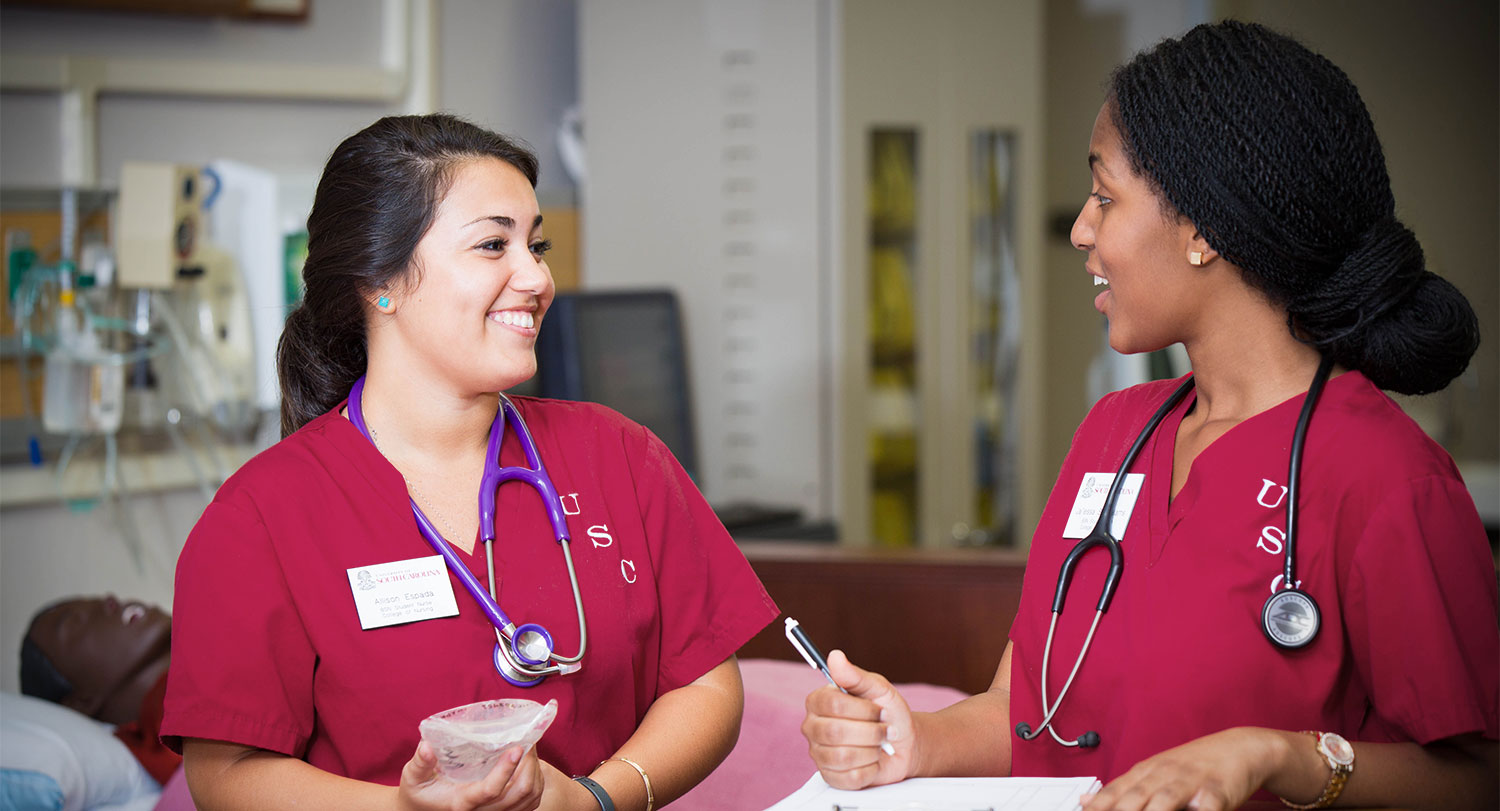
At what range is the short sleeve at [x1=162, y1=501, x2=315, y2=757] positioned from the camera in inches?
47.1

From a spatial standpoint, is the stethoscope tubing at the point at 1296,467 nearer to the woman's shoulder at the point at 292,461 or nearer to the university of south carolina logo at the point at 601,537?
the university of south carolina logo at the point at 601,537

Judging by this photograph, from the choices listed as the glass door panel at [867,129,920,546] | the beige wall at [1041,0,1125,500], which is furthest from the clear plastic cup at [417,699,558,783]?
the beige wall at [1041,0,1125,500]

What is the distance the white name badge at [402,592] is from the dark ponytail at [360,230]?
327mm

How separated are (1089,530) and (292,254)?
2181 millimetres

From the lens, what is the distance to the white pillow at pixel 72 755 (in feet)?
5.94

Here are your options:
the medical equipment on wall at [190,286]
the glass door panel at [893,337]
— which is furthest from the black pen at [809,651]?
the glass door panel at [893,337]

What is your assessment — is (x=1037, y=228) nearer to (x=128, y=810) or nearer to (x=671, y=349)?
(x=671, y=349)

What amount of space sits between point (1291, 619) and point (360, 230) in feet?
3.45

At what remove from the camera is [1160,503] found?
3.97ft

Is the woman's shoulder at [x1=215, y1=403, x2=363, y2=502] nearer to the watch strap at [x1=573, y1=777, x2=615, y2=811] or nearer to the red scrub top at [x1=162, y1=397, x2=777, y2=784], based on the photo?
the red scrub top at [x1=162, y1=397, x2=777, y2=784]

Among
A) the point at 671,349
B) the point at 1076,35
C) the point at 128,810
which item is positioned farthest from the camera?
the point at 1076,35

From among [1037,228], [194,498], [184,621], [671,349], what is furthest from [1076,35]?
[184,621]

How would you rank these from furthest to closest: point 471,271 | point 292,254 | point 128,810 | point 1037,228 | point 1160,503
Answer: point 1037,228
point 292,254
point 128,810
point 471,271
point 1160,503

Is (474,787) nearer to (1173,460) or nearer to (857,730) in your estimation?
(857,730)
